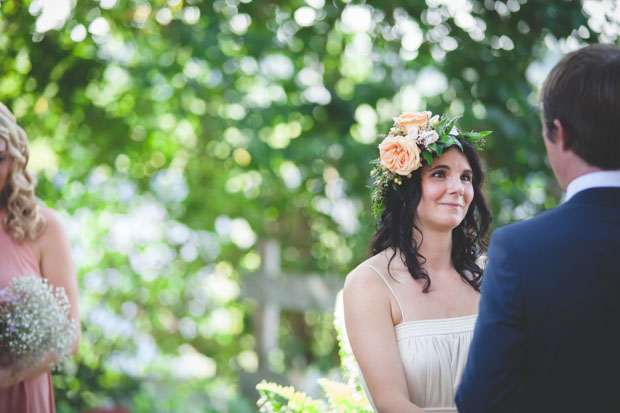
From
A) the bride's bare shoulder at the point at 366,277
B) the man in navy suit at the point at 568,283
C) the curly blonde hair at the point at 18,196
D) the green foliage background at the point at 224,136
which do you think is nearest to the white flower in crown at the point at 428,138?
the bride's bare shoulder at the point at 366,277

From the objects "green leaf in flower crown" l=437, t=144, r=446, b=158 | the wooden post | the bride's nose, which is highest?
"green leaf in flower crown" l=437, t=144, r=446, b=158

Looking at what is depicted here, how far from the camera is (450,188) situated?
2670 millimetres

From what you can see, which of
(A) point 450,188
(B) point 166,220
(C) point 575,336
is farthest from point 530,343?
(B) point 166,220

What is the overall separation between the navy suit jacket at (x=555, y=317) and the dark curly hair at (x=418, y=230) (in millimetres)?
1068

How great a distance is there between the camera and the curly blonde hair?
9.49ft

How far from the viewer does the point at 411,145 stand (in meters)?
2.66

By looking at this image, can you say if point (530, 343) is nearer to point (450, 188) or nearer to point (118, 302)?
point (450, 188)

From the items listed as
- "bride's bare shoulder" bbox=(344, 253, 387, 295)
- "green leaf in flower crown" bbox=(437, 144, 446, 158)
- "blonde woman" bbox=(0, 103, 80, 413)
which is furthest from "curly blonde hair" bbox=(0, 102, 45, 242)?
"green leaf in flower crown" bbox=(437, 144, 446, 158)

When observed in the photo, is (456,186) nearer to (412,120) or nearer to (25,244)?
(412,120)

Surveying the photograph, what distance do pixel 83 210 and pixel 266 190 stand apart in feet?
8.69

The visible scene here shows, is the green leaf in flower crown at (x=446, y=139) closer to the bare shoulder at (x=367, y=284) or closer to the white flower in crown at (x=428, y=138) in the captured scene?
the white flower in crown at (x=428, y=138)

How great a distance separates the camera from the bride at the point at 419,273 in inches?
97.7

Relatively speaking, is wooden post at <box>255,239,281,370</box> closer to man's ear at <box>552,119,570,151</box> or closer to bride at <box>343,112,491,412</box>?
bride at <box>343,112,491,412</box>

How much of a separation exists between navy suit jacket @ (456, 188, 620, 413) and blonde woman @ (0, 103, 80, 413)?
2.10m
